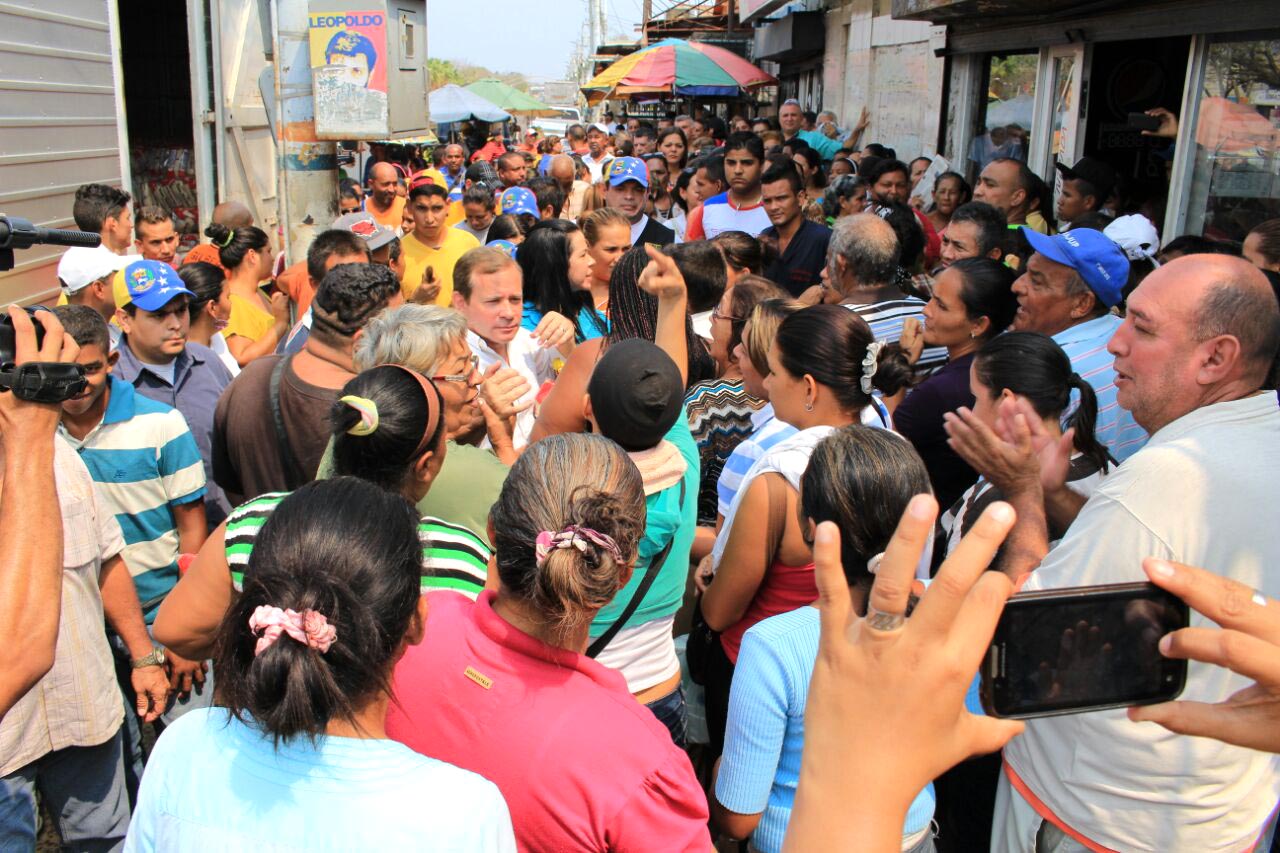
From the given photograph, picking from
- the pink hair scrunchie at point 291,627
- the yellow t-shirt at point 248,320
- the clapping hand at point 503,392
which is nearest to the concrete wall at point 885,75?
the yellow t-shirt at point 248,320

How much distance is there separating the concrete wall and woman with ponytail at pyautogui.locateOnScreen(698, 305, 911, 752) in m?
8.91

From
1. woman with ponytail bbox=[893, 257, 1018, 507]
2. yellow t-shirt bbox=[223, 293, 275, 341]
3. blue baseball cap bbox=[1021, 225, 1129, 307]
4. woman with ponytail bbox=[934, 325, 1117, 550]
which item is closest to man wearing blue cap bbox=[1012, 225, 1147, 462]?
blue baseball cap bbox=[1021, 225, 1129, 307]

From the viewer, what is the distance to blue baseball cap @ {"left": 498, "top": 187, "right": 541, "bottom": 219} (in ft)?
25.0

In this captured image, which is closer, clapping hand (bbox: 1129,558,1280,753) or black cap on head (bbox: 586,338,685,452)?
clapping hand (bbox: 1129,558,1280,753)

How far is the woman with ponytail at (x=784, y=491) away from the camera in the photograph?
267cm

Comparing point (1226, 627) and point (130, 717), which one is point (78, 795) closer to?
point (130, 717)

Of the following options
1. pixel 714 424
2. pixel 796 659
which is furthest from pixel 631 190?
pixel 796 659

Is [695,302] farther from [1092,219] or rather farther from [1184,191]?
[1184,191]

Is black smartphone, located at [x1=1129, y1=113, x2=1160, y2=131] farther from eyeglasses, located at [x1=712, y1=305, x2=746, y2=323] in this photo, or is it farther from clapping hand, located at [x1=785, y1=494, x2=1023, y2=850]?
clapping hand, located at [x1=785, y1=494, x2=1023, y2=850]

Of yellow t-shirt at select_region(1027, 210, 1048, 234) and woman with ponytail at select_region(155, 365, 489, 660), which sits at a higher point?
yellow t-shirt at select_region(1027, 210, 1048, 234)

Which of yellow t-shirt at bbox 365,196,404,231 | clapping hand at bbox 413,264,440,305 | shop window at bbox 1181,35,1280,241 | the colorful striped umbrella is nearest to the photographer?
clapping hand at bbox 413,264,440,305

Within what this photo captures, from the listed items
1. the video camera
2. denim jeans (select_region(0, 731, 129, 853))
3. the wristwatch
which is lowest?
denim jeans (select_region(0, 731, 129, 853))

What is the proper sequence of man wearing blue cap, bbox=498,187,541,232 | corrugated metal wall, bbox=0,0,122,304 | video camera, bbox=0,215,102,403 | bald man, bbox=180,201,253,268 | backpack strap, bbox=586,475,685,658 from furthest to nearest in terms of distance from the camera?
man wearing blue cap, bbox=498,187,541,232
corrugated metal wall, bbox=0,0,122,304
bald man, bbox=180,201,253,268
backpack strap, bbox=586,475,685,658
video camera, bbox=0,215,102,403

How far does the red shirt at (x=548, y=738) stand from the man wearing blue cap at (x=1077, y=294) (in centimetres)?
268
